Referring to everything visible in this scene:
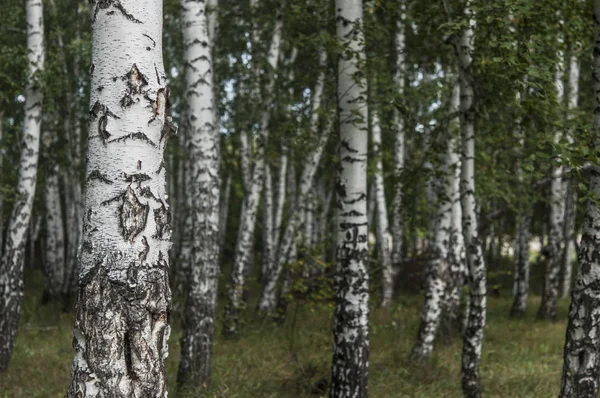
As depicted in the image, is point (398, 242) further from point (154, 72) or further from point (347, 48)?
point (154, 72)

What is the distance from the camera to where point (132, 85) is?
315 centimetres

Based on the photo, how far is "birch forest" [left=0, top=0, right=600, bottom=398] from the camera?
10.2 feet

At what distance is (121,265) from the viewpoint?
304cm

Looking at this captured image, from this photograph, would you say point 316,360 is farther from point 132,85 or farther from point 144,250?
point 132,85

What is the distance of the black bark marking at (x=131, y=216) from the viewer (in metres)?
3.07

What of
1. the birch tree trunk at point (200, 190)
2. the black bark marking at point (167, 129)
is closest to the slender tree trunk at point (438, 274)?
the birch tree trunk at point (200, 190)

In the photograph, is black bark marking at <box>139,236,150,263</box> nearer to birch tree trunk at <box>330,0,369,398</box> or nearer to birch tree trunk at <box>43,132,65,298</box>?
birch tree trunk at <box>330,0,369,398</box>

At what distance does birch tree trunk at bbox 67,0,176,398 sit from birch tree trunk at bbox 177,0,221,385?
534 centimetres

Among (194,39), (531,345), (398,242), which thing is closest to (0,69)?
(194,39)

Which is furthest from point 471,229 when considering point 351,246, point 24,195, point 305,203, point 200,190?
point 305,203

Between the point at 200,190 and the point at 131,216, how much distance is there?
5.76m

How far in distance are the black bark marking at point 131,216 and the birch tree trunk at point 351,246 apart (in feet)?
13.7

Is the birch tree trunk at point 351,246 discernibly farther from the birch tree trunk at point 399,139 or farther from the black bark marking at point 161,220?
the black bark marking at point 161,220

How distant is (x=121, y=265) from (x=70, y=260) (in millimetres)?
16255
